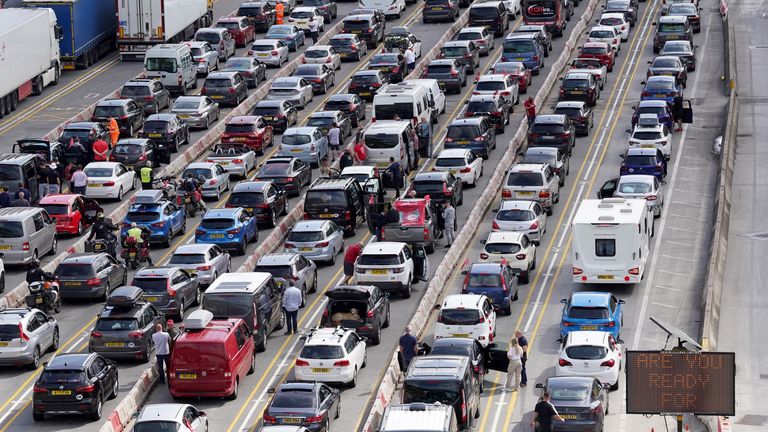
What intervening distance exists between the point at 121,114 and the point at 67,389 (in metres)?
30.3

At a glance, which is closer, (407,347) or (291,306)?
(407,347)

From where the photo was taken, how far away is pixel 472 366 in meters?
43.2

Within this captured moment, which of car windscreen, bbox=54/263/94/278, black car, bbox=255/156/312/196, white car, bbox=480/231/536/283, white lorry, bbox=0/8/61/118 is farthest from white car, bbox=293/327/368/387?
white lorry, bbox=0/8/61/118

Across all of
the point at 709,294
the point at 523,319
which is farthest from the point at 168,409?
the point at 709,294

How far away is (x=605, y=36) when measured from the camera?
8775cm

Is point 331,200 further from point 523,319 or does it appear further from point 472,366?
point 472,366

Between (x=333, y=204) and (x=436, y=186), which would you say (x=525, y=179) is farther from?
(x=333, y=204)

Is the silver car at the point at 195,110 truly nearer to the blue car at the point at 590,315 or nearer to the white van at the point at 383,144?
the white van at the point at 383,144

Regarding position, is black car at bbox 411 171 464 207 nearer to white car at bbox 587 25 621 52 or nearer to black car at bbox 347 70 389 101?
black car at bbox 347 70 389 101

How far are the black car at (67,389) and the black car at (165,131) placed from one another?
25.5m

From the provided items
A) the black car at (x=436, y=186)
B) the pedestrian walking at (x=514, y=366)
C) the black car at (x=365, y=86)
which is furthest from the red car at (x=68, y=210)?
the black car at (x=365, y=86)

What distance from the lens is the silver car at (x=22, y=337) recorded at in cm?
4662

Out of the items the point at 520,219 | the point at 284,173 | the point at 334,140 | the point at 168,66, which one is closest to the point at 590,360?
the point at 520,219

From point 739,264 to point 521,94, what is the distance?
2392 centimetres
